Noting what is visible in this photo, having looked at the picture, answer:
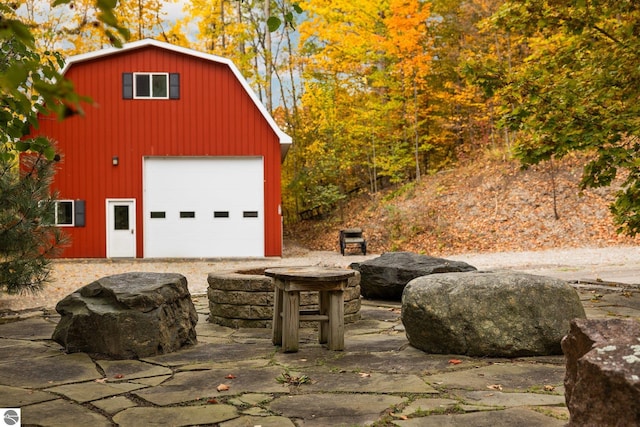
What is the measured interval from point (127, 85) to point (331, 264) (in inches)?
348

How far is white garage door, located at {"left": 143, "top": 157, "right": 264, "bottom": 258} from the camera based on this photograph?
797 inches

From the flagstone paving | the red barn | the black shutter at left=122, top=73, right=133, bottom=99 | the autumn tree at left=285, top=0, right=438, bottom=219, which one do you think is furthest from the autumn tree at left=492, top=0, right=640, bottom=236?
the autumn tree at left=285, top=0, right=438, bottom=219

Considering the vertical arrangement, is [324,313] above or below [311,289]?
below

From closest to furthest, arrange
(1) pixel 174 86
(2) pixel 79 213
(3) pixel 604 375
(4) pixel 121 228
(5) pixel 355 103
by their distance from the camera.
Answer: (3) pixel 604 375 < (2) pixel 79 213 < (4) pixel 121 228 < (1) pixel 174 86 < (5) pixel 355 103

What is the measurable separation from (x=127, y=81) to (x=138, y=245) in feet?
Result: 16.9

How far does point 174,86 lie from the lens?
20.5 metres

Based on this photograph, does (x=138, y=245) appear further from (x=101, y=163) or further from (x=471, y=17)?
(x=471, y=17)

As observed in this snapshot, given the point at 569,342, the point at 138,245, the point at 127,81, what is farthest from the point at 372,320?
the point at 127,81

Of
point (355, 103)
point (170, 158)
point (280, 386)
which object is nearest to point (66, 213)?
point (170, 158)

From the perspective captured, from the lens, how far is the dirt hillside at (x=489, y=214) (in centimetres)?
2008

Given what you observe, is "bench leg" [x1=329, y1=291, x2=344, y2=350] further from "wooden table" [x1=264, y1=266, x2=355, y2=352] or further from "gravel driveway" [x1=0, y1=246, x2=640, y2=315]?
"gravel driveway" [x1=0, y1=246, x2=640, y2=315]

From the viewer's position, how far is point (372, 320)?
8453mm

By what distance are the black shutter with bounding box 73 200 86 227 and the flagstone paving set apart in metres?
13.4

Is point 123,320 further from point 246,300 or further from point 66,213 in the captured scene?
point 66,213
